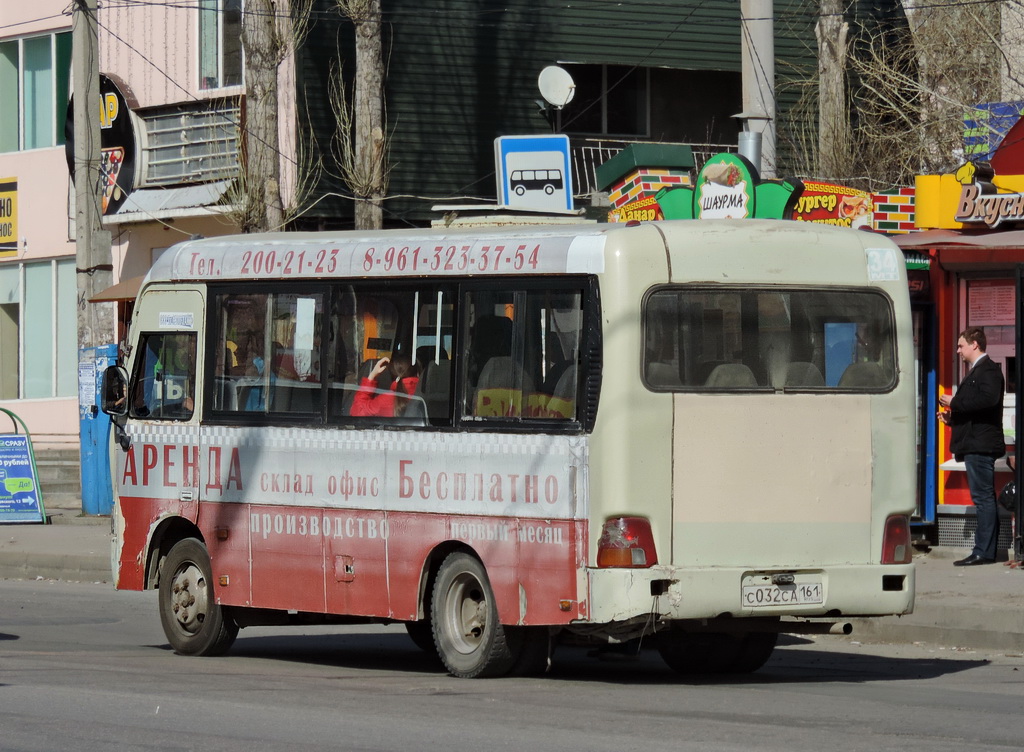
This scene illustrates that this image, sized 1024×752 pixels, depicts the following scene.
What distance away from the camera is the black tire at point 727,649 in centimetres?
1137

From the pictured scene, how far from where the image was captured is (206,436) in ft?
40.1

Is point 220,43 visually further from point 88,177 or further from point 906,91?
point 906,91

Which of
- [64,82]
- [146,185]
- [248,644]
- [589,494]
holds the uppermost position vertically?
[64,82]

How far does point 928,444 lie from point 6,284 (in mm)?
18400

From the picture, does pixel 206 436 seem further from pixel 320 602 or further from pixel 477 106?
pixel 477 106

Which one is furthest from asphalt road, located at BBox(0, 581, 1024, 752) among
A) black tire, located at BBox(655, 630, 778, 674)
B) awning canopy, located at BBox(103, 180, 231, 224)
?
awning canopy, located at BBox(103, 180, 231, 224)

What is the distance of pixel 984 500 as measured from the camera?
15.9 m

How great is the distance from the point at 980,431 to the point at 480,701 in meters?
7.80

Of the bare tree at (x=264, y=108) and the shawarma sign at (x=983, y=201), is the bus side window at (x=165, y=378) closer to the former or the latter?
the shawarma sign at (x=983, y=201)

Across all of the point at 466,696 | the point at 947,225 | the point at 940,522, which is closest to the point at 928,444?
the point at 940,522

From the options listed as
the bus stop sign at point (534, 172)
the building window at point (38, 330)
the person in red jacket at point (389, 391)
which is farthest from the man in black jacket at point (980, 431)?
the building window at point (38, 330)

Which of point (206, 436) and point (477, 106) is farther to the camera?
point (477, 106)

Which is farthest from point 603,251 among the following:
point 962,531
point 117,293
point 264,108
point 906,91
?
point 906,91

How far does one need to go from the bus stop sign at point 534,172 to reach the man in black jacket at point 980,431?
16.9 ft
